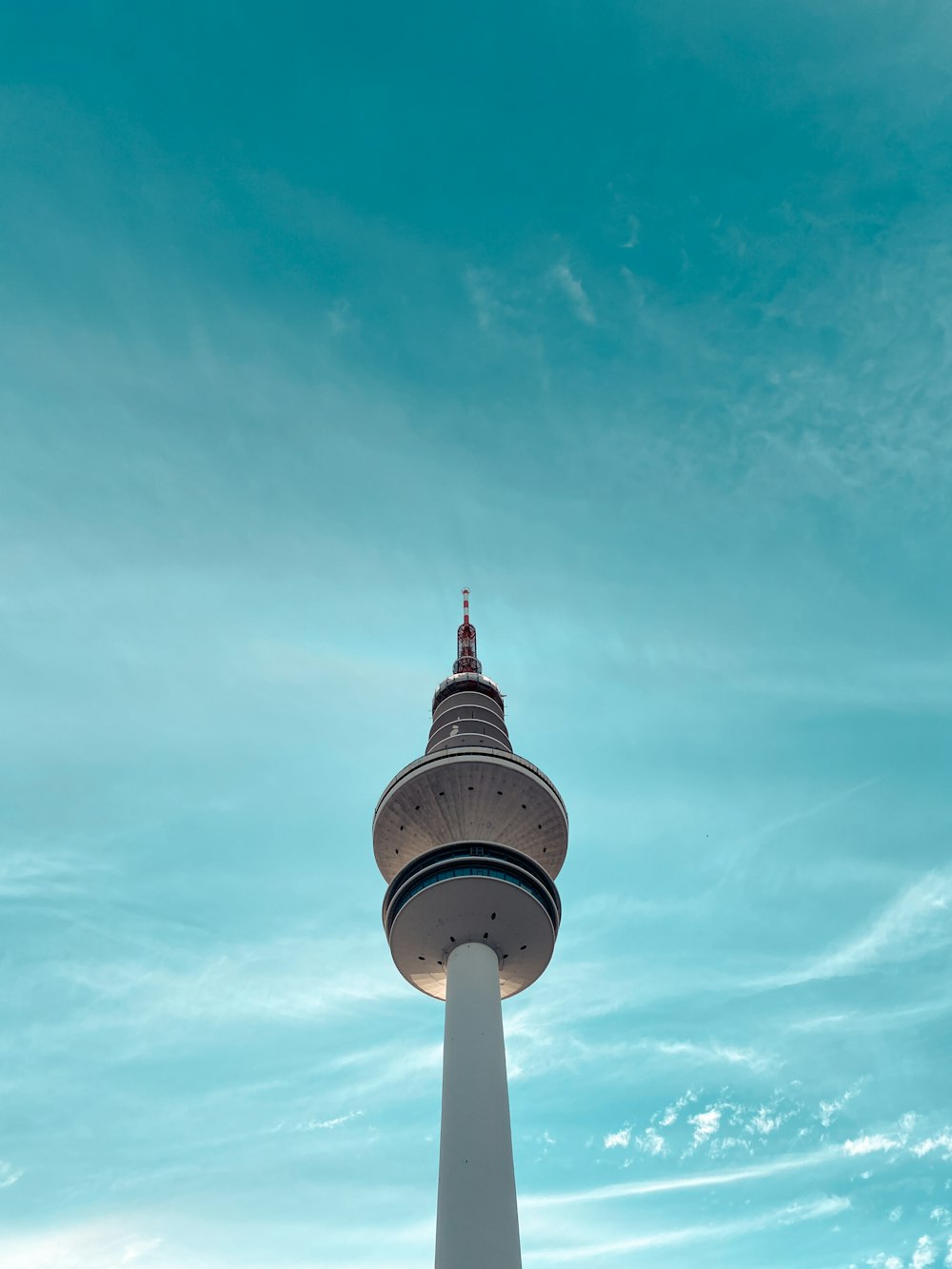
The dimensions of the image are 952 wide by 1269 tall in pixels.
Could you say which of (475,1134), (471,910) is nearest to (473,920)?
(471,910)

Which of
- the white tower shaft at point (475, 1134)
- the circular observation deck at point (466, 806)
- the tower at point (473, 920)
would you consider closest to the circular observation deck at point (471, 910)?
Answer: the tower at point (473, 920)

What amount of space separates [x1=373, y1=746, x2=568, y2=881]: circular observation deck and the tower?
0.07 metres

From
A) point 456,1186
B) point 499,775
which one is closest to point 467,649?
point 499,775

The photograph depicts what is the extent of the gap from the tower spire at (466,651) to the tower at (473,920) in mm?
12749

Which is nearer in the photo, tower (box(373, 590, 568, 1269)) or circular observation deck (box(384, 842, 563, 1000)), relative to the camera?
tower (box(373, 590, 568, 1269))

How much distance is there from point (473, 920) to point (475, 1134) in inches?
456

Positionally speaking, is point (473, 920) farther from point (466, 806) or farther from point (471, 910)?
point (466, 806)

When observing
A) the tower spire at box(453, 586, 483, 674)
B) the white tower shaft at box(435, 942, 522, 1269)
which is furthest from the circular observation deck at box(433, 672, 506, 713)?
the white tower shaft at box(435, 942, 522, 1269)

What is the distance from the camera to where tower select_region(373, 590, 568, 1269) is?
41406mm

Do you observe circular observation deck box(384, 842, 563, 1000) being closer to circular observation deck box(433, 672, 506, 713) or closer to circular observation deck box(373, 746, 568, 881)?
circular observation deck box(373, 746, 568, 881)

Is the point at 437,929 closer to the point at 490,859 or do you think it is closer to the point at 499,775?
the point at 490,859

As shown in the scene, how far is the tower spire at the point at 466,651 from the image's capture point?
3041 inches

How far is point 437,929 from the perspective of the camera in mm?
52844

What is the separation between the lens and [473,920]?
52469mm
